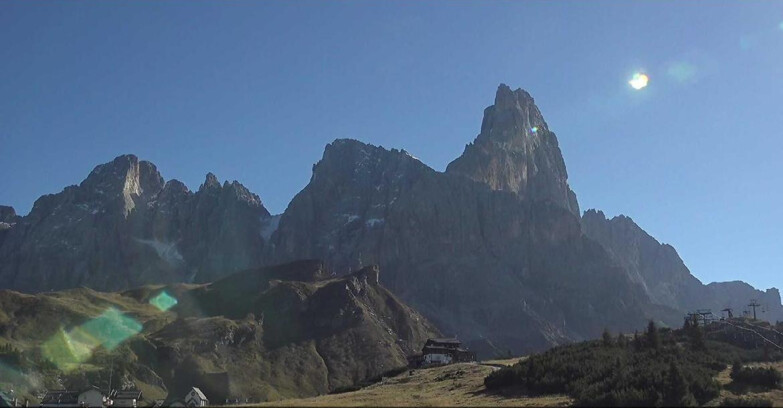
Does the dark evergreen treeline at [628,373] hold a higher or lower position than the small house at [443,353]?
lower

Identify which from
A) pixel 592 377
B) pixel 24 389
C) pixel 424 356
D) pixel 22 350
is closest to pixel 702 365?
pixel 592 377

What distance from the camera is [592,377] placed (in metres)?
70.2

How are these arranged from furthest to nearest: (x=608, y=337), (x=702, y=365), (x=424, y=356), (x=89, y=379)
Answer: (x=89, y=379) < (x=424, y=356) < (x=608, y=337) < (x=702, y=365)

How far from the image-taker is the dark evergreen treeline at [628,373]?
59500mm

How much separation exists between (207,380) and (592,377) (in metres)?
136

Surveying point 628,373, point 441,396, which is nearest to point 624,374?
point 628,373

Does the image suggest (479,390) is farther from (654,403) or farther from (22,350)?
(22,350)

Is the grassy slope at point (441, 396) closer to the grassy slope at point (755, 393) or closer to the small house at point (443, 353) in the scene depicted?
the grassy slope at point (755, 393)

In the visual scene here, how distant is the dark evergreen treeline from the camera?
5950 centimetres

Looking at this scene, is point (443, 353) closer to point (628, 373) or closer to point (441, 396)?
point (441, 396)

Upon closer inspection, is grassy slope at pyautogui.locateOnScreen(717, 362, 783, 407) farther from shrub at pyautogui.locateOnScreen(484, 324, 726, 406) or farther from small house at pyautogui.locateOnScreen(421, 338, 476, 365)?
small house at pyautogui.locateOnScreen(421, 338, 476, 365)

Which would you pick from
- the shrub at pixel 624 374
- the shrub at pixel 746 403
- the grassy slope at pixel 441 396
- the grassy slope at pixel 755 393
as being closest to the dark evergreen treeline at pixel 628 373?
the shrub at pixel 624 374

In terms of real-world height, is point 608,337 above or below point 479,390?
above

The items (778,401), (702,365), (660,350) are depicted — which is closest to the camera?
(778,401)
